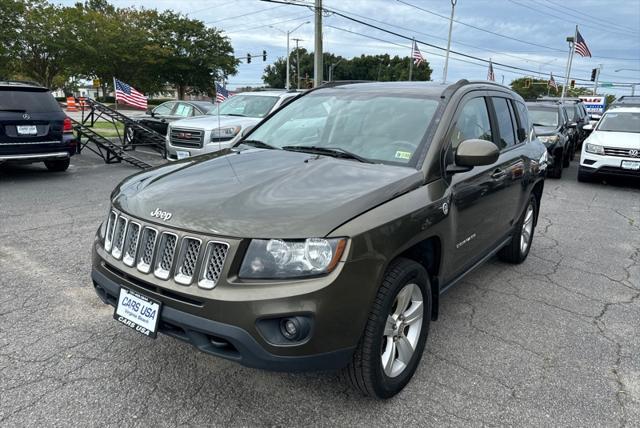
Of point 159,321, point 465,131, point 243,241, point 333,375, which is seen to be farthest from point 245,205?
point 465,131

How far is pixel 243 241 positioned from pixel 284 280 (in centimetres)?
26

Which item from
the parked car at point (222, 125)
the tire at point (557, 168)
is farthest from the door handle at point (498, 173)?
the tire at point (557, 168)

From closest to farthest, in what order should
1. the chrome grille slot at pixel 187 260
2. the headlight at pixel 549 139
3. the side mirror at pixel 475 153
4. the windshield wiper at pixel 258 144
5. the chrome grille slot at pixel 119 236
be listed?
the chrome grille slot at pixel 187 260 → the chrome grille slot at pixel 119 236 → the side mirror at pixel 475 153 → the windshield wiper at pixel 258 144 → the headlight at pixel 549 139

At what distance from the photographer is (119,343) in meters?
3.15

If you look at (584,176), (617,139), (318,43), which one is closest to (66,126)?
(584,176)

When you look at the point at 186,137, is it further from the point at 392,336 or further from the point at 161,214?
the point at 392,336

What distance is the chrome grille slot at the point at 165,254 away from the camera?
2285 millimetres

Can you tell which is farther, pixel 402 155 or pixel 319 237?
pixel 402 155

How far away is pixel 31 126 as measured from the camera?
8305 millimetres

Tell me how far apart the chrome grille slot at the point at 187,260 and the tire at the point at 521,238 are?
3387 mm

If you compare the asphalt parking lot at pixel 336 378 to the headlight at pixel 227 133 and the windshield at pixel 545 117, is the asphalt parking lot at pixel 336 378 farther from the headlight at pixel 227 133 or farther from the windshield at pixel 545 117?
the windshield at pixel 545 117

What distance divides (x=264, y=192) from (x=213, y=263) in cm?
49

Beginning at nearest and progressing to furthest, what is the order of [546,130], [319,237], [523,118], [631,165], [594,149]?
1. [319,237]
2. [523,118]
3. [631,165]
4. [594,149]
5. [546,130]

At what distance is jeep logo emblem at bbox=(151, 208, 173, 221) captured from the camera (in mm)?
2336
